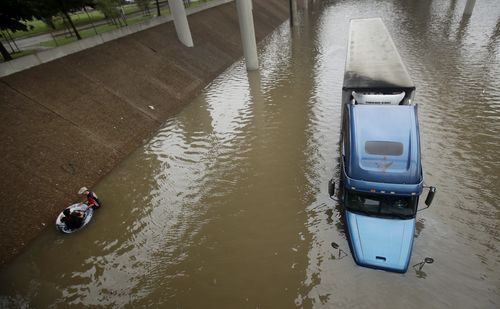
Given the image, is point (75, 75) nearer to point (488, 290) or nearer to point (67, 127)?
point (67, 127)

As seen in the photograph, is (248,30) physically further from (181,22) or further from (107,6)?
(107,6)

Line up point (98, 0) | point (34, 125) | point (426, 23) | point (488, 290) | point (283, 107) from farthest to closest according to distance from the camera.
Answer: point (426, 23), point (98, 0), point (283, 107), point (34, 125), point (488, 290)

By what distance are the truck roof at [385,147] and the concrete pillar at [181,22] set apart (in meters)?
22.4

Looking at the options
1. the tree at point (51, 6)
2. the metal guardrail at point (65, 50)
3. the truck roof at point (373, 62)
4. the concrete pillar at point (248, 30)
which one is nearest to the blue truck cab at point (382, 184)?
the truck roof at point (373, 62)

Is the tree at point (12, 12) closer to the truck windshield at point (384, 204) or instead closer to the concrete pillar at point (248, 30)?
the concrete pillar at point (248, 30)

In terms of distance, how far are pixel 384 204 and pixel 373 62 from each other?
943cm

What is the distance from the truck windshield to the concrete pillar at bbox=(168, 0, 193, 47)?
2415 centimetres

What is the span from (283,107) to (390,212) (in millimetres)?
12518

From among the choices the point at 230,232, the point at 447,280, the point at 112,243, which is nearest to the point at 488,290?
the point at 447,280

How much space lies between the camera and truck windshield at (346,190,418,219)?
27.5ft

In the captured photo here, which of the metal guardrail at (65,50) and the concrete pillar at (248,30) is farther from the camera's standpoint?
the concrete pillar at (248,30)

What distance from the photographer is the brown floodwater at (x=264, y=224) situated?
8.67 metres

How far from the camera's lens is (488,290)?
812cm

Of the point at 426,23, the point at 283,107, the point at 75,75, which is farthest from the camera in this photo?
the point at 426,23
